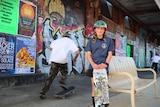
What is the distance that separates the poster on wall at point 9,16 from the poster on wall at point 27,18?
24 cm

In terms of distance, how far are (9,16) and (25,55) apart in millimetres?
1603

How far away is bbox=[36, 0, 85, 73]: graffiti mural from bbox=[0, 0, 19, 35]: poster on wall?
140 centimetres

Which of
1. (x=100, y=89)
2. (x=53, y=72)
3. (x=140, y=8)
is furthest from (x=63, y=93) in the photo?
(x=140, y=8)

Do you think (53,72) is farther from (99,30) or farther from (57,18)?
(57,18)

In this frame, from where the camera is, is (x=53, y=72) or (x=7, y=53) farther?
(x=7, y=53)

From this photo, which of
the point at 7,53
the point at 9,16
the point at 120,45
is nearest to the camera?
the point at 7,53

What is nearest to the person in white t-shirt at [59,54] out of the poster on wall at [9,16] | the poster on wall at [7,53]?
the poster on wall at [7,53]

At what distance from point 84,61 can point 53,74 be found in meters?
7.44

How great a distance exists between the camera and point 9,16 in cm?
827

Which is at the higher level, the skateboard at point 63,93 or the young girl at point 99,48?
the young girl at point 99,48

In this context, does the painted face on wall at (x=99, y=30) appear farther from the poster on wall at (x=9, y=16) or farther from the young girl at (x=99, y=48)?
the poster on wall at (x=9, y=16)

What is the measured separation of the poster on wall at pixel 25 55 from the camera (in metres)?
8.67

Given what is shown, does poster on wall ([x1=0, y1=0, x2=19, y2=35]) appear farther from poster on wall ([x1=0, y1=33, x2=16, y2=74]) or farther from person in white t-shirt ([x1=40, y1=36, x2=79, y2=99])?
person in white t-shirt ([x1=40, y1=36, x2=79, y2=99])

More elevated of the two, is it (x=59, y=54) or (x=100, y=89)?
(x=59, y=54)
